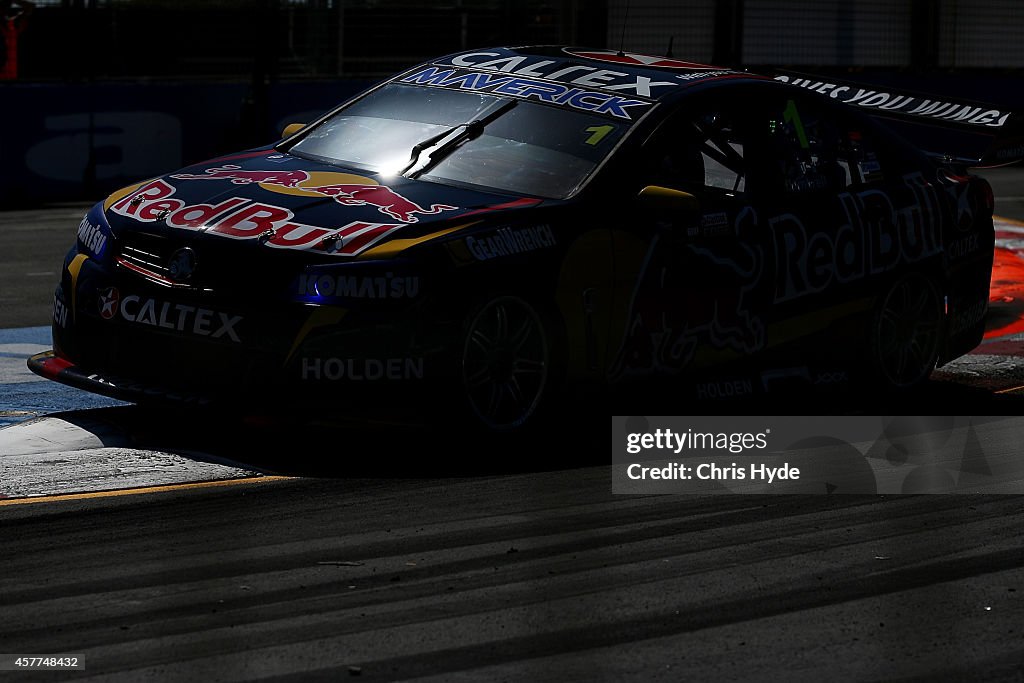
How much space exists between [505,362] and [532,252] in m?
0.41

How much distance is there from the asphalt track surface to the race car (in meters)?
0.30

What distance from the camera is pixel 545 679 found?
4141 mm

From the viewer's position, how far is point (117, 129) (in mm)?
16391

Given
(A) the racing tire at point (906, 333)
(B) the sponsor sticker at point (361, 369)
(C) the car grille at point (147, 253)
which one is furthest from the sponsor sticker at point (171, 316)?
(A) the racing tire at point (906, 333)

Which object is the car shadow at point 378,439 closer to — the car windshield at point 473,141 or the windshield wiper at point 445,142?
the car windshield at point 473,141

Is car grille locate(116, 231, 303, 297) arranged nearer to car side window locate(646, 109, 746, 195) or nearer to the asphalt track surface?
the asphalt track surface

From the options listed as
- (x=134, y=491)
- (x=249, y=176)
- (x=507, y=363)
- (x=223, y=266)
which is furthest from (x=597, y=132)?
(x=134, y=491)

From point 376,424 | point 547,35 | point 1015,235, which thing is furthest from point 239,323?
point 547,35

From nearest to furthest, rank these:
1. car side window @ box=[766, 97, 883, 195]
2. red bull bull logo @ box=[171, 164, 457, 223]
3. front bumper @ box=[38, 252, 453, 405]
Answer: front bumper @ box=[38, 252, 453, 405] → red bull bull logo @ box=[171, 164, 457, 223] → car side window @ box=[766, 97, 883, 195]

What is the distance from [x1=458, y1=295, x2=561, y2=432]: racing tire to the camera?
631 centimetres

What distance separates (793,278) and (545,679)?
3.63 meters

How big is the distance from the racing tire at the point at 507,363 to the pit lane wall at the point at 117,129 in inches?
408

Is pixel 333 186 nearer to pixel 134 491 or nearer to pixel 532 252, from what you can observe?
pixel 532 252

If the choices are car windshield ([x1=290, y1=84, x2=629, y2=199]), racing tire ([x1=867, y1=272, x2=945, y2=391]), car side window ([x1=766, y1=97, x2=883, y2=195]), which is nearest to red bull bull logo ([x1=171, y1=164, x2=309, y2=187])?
car windshield ([x1=290, y1=84, x2=629, y2=199])
